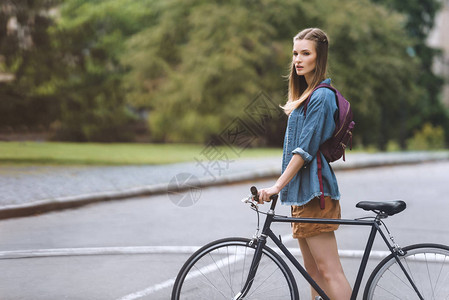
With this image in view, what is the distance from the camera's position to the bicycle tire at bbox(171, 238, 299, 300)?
3506mm

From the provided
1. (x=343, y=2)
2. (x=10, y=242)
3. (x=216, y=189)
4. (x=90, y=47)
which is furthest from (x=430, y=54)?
(x=10, y=242)

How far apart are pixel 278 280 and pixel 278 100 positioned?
974 inches

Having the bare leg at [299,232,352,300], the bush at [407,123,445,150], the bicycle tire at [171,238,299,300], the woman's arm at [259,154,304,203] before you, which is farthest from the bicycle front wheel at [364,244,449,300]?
the bush at [407,123,445,150]

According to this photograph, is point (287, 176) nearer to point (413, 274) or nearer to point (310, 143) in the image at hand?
point (310, 143)

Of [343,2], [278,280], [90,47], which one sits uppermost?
[343,2]

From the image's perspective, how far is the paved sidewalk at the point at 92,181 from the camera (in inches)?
380

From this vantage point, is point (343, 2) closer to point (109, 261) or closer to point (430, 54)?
point (430, 54)

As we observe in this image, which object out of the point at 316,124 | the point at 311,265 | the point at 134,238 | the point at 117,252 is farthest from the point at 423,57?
the point at 316,124

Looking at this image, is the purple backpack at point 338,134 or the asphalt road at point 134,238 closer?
the purple backpack at point 338,134

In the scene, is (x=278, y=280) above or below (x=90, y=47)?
below

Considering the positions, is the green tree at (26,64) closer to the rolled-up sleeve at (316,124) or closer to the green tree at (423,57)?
the rolled-up sleeve at (316,124)

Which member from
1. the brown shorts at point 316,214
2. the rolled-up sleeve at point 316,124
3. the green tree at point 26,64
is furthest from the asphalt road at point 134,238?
the green tree at point 26,64

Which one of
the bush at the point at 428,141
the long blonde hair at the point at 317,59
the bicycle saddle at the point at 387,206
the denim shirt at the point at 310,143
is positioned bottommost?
the bush at the point at 428,141

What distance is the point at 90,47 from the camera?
56.4 feet
